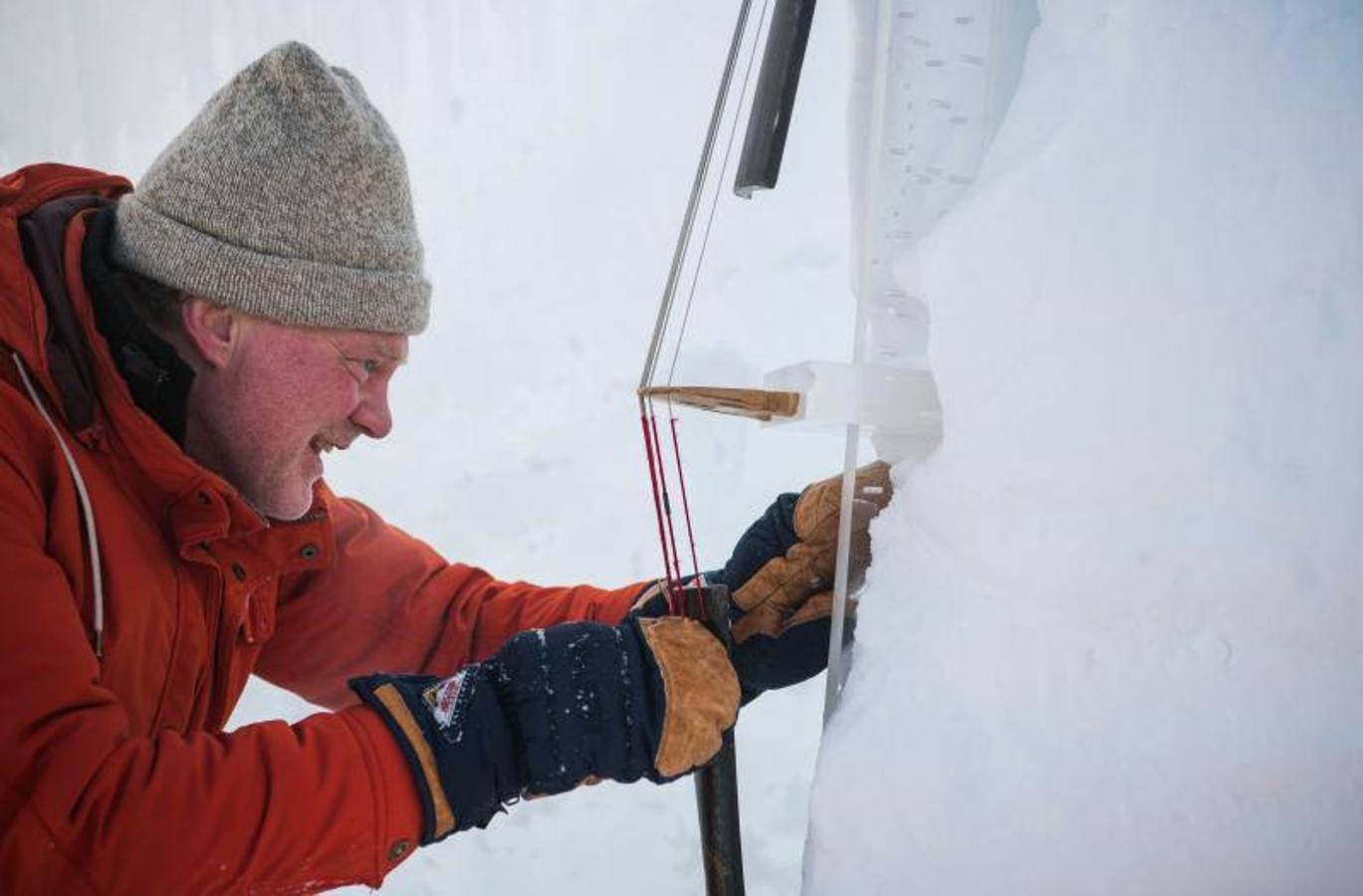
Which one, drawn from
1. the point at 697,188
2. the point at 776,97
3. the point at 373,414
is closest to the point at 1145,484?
the point at 776,97

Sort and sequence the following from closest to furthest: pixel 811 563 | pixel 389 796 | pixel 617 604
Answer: pixel 389 796, pixel 811 563, pixel 617 604

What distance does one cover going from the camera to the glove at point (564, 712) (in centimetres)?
107

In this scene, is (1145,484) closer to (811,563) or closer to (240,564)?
(811,563)

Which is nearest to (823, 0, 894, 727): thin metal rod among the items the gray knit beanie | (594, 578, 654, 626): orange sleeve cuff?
(594, 578, 654, 626): orange sleeve cuff

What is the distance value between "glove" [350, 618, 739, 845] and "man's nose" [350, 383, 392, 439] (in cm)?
41

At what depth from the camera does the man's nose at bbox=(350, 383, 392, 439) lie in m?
1.37

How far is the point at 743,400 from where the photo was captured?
1.13 m

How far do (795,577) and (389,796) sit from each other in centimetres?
56

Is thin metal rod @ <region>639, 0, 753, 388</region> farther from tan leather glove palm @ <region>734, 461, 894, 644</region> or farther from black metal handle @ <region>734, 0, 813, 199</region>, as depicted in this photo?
tan leather glove palm @ <region>734, 461, 894, 644</region>

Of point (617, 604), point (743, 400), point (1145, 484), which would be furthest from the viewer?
point (617, 604)

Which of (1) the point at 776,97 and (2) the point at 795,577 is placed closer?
(1) the point at 776,97

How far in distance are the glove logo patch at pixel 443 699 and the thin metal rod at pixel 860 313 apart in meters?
0.43

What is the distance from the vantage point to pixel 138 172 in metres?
4.16

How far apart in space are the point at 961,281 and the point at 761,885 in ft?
7.38
